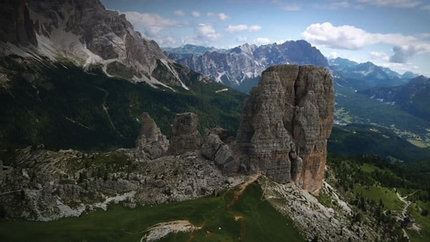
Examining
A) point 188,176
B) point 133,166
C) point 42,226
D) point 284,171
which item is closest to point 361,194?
point 284,171

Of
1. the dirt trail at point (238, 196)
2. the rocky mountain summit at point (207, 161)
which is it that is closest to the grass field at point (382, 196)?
the rocky mountain summit at point (207, 161)

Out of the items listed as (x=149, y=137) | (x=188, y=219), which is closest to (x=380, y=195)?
(x=149, y=137)

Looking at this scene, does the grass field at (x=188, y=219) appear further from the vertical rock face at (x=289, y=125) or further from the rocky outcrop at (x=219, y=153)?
the vertical rock face at (x=289, y=125)

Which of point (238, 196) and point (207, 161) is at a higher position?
point (207, 161)

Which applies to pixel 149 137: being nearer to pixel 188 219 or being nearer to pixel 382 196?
pixel 188 219

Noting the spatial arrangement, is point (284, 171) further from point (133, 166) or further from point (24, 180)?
point (24, 180)

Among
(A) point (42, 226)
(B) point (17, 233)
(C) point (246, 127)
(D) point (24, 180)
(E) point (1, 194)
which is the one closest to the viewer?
(B) point (17, 233)
